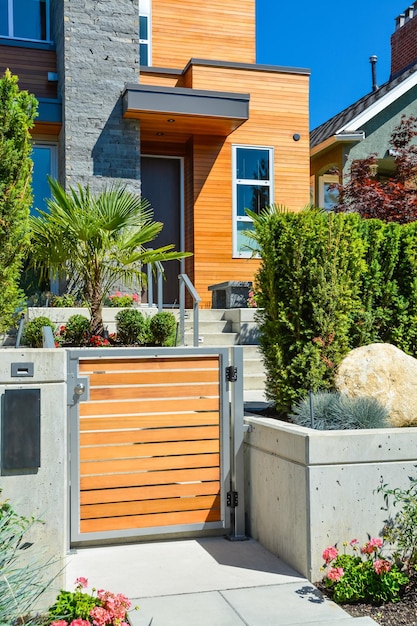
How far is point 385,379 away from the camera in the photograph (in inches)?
193

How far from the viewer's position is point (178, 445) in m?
4.61

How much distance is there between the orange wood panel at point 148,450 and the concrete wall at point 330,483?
0.62m

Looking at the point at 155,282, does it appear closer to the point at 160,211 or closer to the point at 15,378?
the point at 160,211

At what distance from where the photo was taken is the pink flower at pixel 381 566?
365cm

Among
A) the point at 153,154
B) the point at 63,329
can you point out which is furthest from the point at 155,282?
the point at 63,329

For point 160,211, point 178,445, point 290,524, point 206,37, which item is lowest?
point 290,524

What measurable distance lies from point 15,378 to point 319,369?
2427 mm

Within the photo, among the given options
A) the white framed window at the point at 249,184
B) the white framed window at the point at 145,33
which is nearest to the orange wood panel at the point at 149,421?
the white framed window at the point at 249,184

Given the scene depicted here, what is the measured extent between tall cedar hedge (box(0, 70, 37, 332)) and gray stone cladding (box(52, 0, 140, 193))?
3.29 metres

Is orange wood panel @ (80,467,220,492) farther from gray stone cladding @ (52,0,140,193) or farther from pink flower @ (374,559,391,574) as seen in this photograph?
gray stone cladding @ (52,0,140,193)

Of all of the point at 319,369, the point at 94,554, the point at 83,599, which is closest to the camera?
the point at 83,599

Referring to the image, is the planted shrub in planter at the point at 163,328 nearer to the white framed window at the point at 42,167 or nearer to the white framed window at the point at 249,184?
the white framed window at the point at 249,184

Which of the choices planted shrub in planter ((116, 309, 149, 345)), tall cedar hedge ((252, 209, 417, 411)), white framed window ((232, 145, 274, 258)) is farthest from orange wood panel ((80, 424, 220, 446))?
white framed window ((232, 145, 274, 258))

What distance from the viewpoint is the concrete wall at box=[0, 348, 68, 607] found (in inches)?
138
